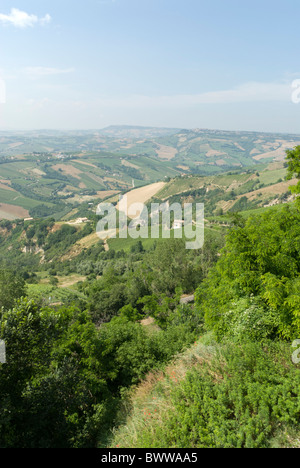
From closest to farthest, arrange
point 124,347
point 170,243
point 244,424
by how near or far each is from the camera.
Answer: point 244,424, point 124,347, point 170,243

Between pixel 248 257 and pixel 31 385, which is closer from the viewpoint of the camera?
pixel 31 385

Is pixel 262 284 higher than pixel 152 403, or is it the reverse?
pixel 262 284

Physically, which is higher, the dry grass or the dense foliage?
the dense foliage

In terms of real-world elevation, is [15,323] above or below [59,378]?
above

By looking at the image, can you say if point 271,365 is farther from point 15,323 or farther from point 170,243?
point 170,243

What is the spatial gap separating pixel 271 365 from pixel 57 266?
149172mm

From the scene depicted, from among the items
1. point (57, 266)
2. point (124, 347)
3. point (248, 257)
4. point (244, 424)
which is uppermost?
point (248, 257)

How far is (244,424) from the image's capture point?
9156 mm

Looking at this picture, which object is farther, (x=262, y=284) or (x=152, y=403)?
(x=262, y=284)

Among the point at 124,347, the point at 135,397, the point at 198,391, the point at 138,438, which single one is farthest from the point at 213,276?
the point at 138,438

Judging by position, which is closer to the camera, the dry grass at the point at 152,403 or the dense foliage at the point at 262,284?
the dry grass at the point at 152,403

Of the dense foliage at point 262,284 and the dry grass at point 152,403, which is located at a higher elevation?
the dense foliage at point 262,284

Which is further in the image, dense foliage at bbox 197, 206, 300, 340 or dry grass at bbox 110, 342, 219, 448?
dense foliage at bbox 197, 206, 300, 340

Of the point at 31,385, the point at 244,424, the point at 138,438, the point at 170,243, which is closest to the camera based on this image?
the point at 244,424
